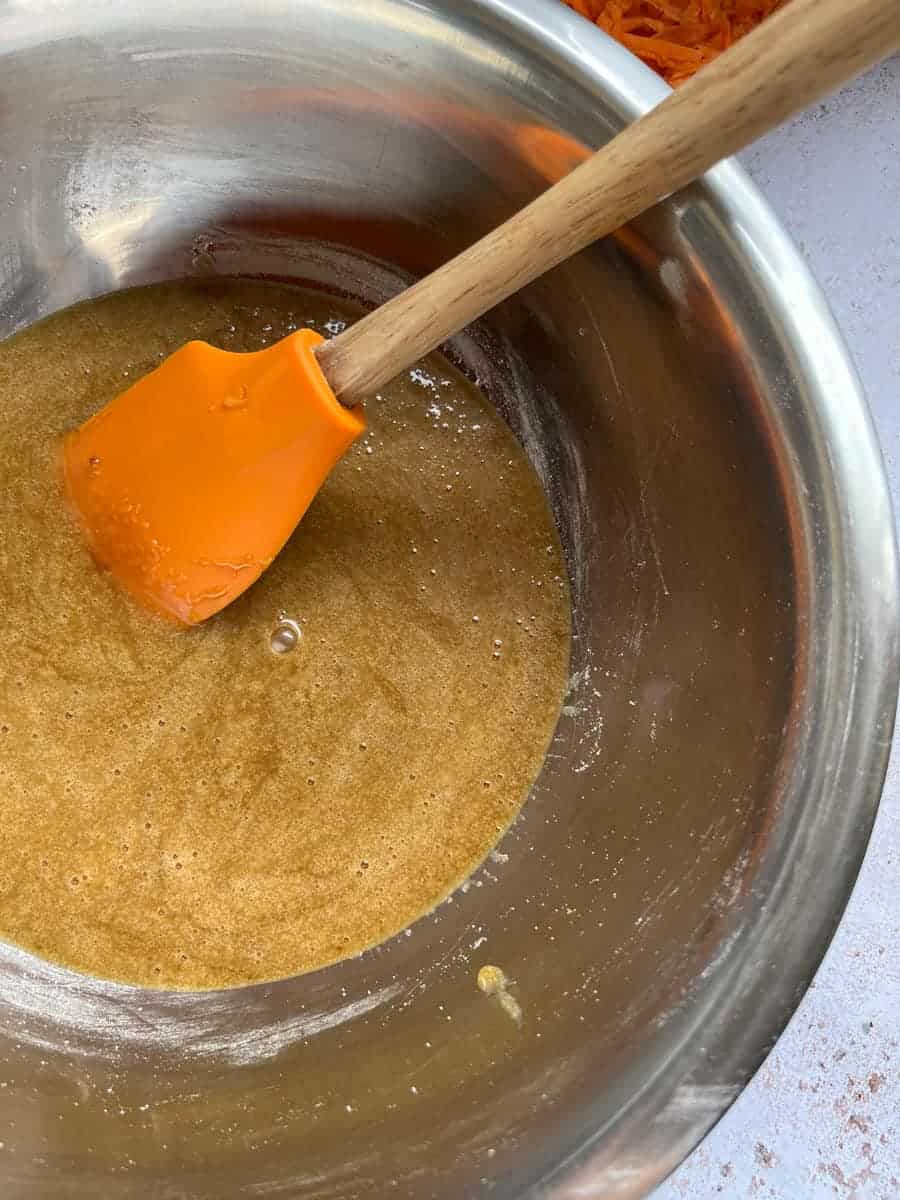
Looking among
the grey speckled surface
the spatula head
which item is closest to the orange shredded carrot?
the grey speckled surface

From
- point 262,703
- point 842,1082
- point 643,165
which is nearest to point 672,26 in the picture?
point 643,165

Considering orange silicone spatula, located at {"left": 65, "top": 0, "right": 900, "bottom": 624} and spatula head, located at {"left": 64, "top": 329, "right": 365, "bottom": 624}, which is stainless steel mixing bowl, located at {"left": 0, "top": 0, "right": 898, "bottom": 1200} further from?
spatula head, located at {"left": 64, "top": 329, "right": 365, "bottom": 624}

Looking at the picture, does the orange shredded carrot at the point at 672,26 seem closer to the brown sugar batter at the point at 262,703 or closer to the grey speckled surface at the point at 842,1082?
the grey speckled surface at the point at 842,1082

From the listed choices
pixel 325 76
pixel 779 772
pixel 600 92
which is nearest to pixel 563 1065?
pixel 779 772

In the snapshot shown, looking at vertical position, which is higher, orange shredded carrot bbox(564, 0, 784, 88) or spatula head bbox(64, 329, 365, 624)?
orange shredded carrot bbox(564, 0, 784, 88)

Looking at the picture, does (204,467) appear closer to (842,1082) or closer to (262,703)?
(262,703)
